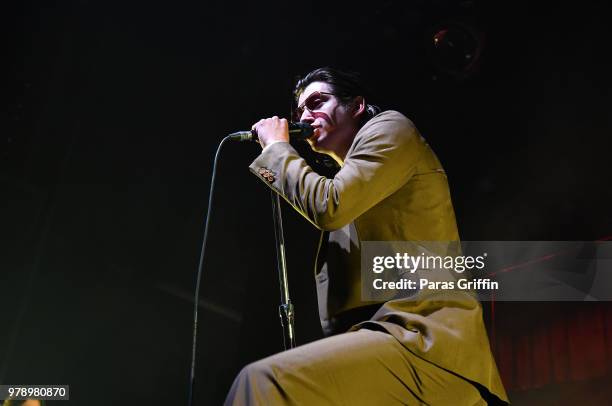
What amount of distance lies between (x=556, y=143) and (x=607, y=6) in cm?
85

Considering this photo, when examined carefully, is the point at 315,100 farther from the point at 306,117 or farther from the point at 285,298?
the point at 285,298

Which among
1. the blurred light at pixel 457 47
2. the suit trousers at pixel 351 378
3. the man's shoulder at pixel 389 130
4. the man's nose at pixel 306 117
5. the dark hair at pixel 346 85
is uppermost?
the blurred light at pixel 457 47

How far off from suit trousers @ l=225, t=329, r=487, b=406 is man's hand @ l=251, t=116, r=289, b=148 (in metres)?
0.55

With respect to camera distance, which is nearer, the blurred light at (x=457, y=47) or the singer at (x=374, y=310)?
the singer at (x=374, y=310)

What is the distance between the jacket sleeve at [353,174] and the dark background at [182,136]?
2.29 m

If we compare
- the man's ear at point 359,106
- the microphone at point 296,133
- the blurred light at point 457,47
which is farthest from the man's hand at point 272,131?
the blurred light at point 457,47

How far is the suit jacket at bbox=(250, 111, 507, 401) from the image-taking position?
1.24 m

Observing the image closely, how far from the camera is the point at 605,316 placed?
3.30 metres

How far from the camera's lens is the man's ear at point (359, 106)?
1790 millimetres

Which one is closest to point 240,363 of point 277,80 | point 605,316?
point 277,80

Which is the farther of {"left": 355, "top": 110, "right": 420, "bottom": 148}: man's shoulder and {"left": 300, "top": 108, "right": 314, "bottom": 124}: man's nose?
{"left": 300, "top": 108, "right": 314, "bottom": 124}: man's nose

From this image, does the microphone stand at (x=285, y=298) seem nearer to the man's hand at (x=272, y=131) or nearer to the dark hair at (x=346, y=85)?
the man's hand at (x=272, y=131)

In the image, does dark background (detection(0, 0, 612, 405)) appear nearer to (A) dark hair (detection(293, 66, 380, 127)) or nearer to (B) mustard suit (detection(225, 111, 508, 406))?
(A) dark hair (detection(293, 66, 380, 127))

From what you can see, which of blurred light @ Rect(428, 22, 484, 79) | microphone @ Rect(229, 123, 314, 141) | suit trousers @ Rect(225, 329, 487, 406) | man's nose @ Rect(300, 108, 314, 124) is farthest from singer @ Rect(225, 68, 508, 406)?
blurred light @ Rect(428, 22, 484, 79)
